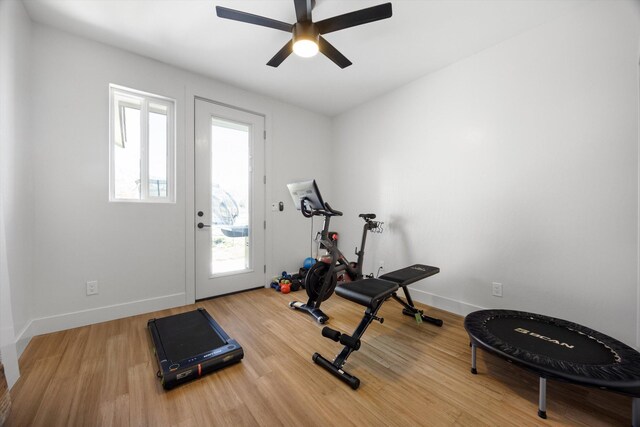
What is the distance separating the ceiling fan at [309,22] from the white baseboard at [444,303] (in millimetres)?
2681

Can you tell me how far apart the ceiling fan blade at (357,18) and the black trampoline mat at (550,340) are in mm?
2277

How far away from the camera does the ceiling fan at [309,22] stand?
1.63 metres

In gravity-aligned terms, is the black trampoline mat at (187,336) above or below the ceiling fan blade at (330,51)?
below

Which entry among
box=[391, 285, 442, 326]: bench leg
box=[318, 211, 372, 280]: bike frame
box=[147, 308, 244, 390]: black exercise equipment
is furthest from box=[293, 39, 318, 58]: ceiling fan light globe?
box=[147, 308, 244, 390]: black exercise equipment

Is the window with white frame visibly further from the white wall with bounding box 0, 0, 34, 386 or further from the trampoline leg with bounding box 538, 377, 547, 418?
the trampoline leg with bounding box 538, 377, 547, 418

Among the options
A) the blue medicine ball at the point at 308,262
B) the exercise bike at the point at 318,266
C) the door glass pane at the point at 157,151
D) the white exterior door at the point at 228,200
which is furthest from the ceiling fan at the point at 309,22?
the blue medicine ball at the point at 308,262

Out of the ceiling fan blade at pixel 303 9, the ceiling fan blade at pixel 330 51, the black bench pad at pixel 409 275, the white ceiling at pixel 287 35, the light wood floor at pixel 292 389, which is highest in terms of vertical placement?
the white ceiling at pixel 287 35

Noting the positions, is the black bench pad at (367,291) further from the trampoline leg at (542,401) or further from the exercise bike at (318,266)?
the trampoline leg at (542,401)

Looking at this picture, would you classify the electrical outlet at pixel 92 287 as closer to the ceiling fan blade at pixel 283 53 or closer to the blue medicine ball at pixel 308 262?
the blue medicine ball at pixel 308 262

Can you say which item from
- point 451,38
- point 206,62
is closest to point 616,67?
point 451,38

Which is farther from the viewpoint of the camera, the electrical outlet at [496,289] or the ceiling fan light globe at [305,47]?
the electrical outlet at [496,289]

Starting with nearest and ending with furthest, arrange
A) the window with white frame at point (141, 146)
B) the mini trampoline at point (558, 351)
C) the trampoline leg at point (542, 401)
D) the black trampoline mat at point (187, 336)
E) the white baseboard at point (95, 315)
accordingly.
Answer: the mini trampoline at point (558, 351)
the trampoline leg at point (542, 401)
the black trampoline mat at point (187, 336)
the white baseboard at point (95, 315)
the window with white frame at point (141, 146)

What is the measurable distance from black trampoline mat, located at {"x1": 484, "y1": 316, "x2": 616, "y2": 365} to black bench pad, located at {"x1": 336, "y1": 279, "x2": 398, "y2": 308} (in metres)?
0.75

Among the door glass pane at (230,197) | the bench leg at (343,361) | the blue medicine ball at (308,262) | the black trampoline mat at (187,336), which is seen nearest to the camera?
the bench leg at (343,361)
